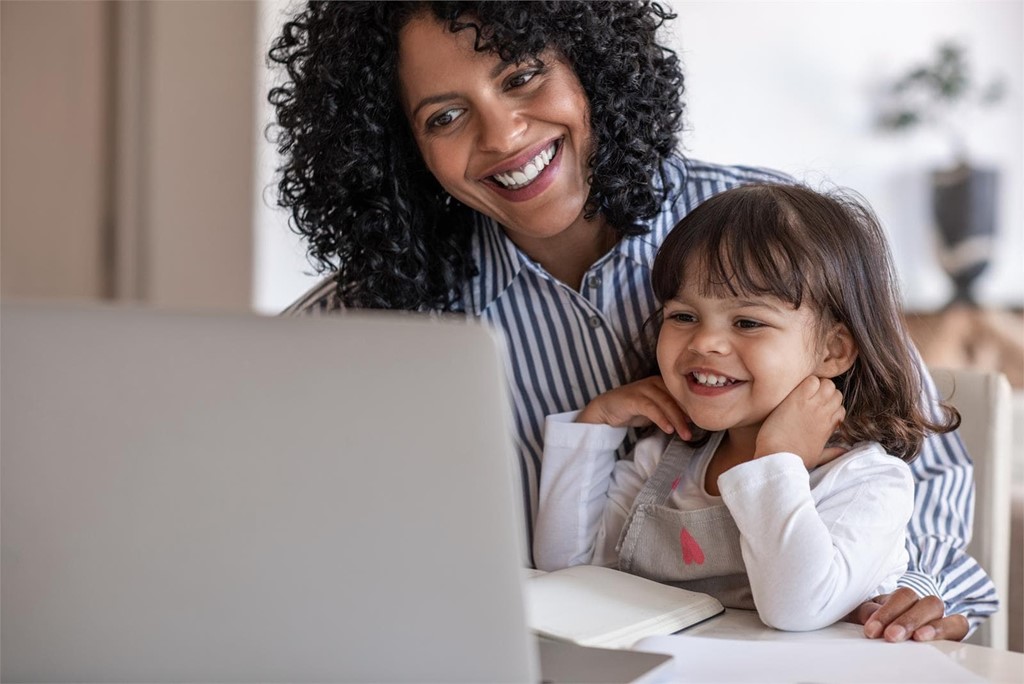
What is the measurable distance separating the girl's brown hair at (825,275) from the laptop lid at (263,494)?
0.62 m

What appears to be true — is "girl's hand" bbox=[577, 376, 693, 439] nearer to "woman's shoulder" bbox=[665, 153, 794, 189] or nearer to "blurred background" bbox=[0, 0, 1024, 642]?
"woman's shoulder" bbox=[665, 153, 794, 189]

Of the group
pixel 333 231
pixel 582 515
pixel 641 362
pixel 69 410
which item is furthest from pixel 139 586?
pixel 333 231

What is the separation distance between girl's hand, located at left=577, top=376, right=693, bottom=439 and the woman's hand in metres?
0.29

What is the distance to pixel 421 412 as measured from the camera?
578mm

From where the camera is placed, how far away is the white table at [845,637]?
78 centimetres

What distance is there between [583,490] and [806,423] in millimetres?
291

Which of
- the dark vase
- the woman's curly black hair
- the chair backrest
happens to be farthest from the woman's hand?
the dark vase

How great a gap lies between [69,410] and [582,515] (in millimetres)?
730

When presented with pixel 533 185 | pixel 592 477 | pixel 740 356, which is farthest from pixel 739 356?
pixel 533 185

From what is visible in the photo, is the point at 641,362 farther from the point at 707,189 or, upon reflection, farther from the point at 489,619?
the point at 489,619

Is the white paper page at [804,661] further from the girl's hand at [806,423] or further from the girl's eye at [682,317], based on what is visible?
the girl's eye at [682,317]

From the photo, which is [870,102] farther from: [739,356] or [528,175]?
[739,356]

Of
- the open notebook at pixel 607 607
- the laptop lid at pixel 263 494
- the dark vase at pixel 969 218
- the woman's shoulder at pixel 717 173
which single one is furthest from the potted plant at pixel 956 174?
the laptop lid at pixel 263 494

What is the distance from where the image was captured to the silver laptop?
581mm
